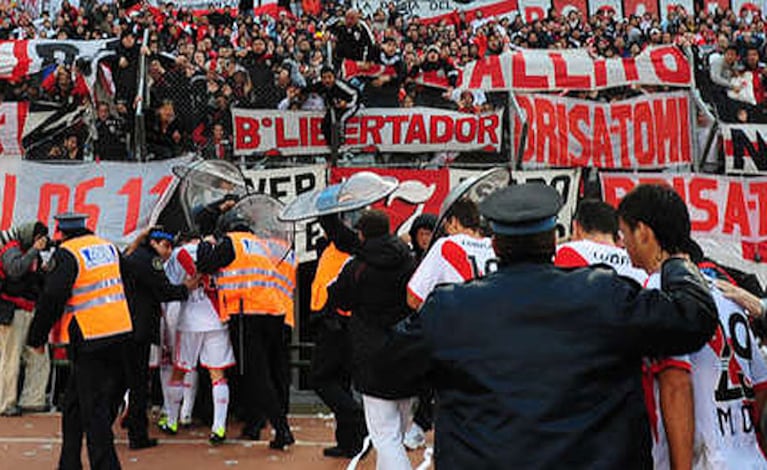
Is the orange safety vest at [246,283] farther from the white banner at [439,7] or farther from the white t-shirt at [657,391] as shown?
the white banner at [439,7]

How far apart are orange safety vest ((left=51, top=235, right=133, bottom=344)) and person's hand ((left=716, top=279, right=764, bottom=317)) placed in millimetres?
4737

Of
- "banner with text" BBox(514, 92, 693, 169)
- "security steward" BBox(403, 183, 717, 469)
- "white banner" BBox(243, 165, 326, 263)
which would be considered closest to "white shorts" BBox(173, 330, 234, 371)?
"white banner" BBox(243, 165, 326, 263)

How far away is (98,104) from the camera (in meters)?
11.8

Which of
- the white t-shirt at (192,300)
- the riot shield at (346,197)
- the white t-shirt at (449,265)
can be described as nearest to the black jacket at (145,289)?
the white t-shirt at (192,300)

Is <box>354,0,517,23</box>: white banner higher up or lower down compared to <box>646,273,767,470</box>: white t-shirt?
higher up

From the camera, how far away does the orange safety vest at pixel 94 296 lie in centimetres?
684

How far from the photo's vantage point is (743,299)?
10.7 ft

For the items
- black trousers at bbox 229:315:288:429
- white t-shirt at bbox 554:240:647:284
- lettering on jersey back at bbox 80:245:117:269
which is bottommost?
black trousers at bbox 229:315:288:429

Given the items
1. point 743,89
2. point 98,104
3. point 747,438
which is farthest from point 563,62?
point 747,438

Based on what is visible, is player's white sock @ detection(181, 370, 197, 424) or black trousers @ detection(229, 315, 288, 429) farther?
player's white sock @ detection(181, 370, 197, 424)

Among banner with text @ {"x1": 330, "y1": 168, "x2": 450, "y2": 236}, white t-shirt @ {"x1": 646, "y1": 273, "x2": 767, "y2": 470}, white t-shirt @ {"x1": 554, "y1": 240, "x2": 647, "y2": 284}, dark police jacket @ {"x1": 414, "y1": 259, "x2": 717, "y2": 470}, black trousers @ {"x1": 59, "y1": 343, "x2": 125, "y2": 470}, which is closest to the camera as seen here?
dark police jacket @ {"x1": 414, "y1": 259, "x2": 717, "y2": 470}

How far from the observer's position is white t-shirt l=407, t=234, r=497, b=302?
5457mm

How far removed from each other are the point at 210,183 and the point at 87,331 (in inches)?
138

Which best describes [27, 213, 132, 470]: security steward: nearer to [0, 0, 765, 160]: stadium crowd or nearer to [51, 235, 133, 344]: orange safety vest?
[51, 235, 133, 344]: orange safety vest
